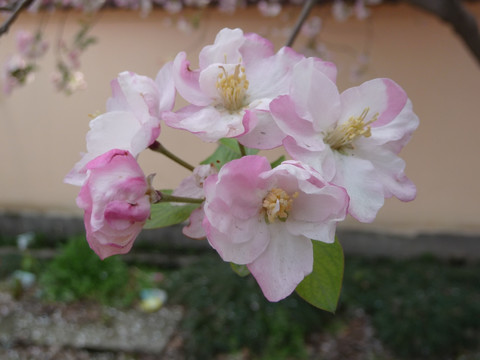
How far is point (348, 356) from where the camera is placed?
267cm

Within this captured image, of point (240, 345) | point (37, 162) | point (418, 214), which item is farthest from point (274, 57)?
point (37, 162)

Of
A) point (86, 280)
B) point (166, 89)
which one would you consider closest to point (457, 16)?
point (166, 89)

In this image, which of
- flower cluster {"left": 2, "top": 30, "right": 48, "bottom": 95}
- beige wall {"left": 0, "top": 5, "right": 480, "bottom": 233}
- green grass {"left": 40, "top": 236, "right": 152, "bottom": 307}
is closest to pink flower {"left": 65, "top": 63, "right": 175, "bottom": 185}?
flower cluster {"left": 2, "top": 30, "right": 48, "bottom": 95}

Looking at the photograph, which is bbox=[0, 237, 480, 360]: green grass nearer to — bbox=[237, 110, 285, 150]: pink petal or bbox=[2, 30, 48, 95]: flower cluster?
bbox=[2, 30, 48, 95]: flower cluster

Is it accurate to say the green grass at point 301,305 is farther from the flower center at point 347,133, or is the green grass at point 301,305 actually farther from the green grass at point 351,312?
the flower center at point 347,133

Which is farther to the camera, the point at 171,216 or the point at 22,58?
the point at 22,58

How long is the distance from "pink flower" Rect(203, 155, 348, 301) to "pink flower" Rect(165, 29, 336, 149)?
0.08 metres

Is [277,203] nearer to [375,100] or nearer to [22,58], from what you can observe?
[375,100]

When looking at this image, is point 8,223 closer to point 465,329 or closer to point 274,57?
point 465,329

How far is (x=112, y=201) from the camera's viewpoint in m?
0.49

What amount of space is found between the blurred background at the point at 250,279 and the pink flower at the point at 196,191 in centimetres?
219

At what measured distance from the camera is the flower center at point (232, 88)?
565mm

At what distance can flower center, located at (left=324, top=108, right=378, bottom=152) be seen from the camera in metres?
0.56

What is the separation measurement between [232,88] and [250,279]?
2384mm
